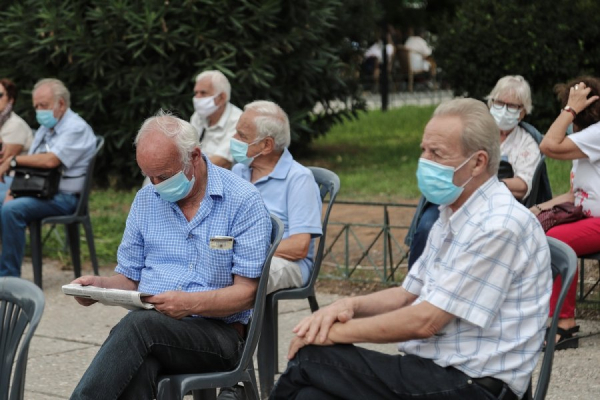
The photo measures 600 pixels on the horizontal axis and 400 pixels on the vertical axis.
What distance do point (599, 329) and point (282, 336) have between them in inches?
72.9

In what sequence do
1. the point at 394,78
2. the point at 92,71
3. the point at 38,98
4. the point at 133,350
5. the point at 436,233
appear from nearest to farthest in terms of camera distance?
1. the point at 436,233
2. the point at 133,350
3. the point at 38,98
4. the point at 92,71
5. the point at 394,78

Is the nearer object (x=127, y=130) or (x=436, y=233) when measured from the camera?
(x=436, y=233)

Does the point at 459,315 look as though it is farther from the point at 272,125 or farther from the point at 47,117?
the point at 47,117

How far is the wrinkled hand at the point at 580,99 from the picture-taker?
5.93m

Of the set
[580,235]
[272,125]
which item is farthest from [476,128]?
[580,235]

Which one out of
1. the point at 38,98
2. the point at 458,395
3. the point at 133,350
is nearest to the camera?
the point at 458,395

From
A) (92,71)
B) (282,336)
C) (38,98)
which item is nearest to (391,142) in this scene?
(92,71)

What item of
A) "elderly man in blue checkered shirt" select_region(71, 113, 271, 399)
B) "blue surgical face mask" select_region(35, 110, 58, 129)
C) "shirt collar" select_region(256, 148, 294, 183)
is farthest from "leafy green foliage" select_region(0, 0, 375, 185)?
"elderly man in blue checkered shirt" select_region(71, 113, 271, 399)

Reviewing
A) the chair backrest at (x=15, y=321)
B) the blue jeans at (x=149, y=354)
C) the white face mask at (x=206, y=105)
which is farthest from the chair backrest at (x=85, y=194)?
the chair backrest at (x=15, y=321)

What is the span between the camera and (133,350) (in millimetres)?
3787

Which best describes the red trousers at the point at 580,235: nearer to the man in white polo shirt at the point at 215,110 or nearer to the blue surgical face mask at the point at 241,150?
the blue surgical face mask at the point at 241,150

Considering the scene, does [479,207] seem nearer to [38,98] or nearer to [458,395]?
[458,395]

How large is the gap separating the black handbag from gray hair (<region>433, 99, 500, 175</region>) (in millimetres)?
4823

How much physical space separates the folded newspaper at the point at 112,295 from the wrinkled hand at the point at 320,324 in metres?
0.69
